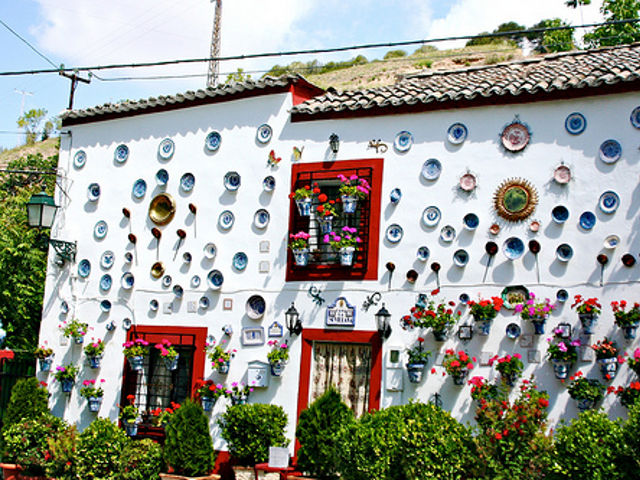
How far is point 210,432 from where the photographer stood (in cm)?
1242

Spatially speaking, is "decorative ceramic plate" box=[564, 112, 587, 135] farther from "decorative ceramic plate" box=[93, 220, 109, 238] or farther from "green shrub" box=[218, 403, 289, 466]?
"decorative ceramic plate" box=[93, 220, 109, 238]

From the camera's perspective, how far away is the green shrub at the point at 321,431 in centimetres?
1066

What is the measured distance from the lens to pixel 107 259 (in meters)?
14.0

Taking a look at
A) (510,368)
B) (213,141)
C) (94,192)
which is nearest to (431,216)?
(510,368)

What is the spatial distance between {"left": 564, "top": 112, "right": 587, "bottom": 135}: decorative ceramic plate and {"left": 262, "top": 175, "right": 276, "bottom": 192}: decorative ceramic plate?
4834 millimetres

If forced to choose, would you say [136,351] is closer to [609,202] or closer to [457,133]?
[457,133]

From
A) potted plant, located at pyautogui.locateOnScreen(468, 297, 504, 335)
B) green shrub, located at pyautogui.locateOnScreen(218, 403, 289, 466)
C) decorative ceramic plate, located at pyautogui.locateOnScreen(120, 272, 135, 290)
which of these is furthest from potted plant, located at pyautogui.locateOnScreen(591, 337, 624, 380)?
decorative ceramic plate, located at pyautogui.locateOnScreen(120, 272, 135, 290)

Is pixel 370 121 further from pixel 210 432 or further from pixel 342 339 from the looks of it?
pixel 210 432

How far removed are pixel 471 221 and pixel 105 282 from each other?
695cm

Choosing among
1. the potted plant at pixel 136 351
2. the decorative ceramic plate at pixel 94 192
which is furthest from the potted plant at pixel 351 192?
the decorative ceramic plate at pixel 94 192

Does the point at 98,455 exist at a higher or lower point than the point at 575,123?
lower

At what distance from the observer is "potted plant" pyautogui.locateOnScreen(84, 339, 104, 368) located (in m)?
13.5

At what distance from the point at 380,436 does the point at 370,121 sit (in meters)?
5.35

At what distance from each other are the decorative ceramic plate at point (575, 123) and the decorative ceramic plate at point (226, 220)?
5712mm
